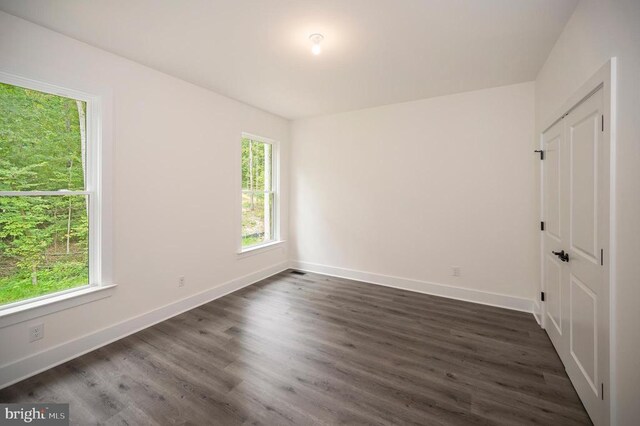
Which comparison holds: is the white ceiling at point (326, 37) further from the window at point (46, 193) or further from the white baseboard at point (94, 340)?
the white baseboard at point (94, 340)

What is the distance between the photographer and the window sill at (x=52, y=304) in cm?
203

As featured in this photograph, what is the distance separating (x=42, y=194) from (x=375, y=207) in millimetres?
3766

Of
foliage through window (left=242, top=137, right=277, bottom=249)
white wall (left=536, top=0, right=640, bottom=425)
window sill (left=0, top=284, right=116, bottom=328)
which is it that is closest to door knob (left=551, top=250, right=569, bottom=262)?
white wall (left=536, top=0, right=640, bottom=425)

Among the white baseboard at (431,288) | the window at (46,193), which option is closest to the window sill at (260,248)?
the white baseboard at (431,288)

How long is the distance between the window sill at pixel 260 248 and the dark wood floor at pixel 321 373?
1.02 m

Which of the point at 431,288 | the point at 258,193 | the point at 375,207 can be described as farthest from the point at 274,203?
the point at 431,288

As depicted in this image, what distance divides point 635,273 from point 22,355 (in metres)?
3.91

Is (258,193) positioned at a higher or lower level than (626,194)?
higher

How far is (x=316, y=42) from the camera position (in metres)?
2.37

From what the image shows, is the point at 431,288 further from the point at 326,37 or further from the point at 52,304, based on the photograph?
the point at 52,304

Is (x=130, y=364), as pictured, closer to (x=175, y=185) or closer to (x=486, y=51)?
(x=175, y=185)

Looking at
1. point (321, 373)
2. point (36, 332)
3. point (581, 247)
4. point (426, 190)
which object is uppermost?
point (426, 190)

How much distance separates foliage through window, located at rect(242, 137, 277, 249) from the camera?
432cm

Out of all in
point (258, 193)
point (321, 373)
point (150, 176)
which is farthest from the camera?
point (258, 193)
